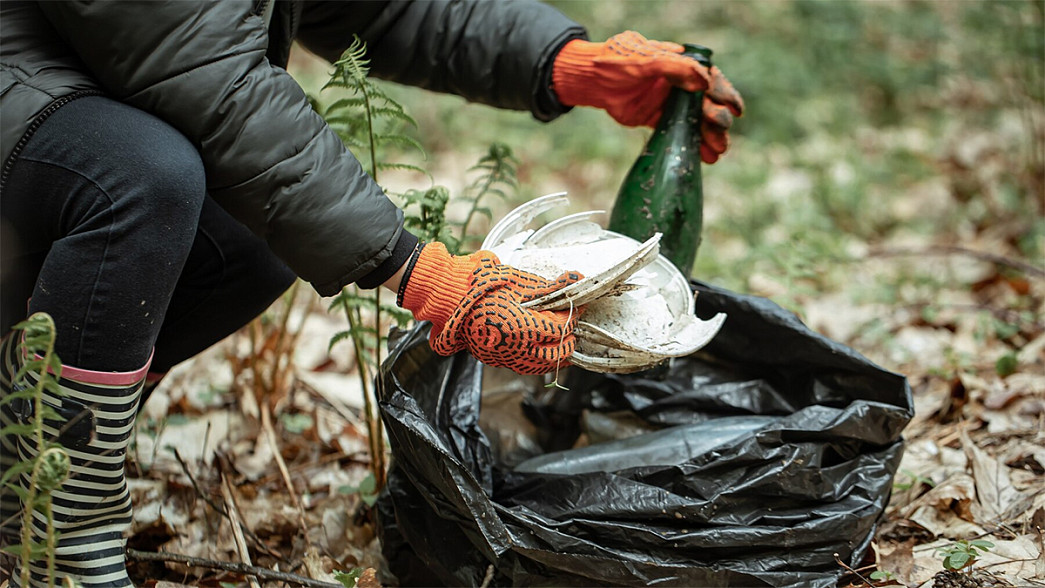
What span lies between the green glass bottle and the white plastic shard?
183mm

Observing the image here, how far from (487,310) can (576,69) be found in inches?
27.4

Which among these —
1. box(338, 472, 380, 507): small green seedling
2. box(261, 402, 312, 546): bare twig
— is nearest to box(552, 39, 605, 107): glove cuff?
box(338, 472, 380, 507): small green seedling

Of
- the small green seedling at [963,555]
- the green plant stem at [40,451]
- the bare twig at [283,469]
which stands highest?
the green plant stem at [40,451]

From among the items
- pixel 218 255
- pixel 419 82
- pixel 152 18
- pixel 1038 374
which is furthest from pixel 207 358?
pixel 1038 374

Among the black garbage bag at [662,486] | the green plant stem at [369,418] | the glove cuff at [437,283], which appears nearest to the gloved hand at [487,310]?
the glove cuff at [437,283]

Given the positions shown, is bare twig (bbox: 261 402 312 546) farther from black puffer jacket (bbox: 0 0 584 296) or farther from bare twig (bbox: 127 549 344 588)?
black puffer jacket (bbox: 0 0 584 296)

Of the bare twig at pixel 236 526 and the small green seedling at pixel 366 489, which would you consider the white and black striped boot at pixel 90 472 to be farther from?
the small green seedling at pixel 366 489

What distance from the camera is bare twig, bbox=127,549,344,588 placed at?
1387 millimetres

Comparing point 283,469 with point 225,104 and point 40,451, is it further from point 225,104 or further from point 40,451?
point 225,104

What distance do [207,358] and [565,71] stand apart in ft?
5.19

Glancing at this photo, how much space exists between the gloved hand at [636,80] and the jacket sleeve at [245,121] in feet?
2.07

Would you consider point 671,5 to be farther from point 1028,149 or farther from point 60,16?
point 60,16

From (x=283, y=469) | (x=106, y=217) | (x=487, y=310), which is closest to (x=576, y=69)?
(x=487, y=310)

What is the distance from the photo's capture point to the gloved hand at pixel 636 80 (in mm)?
1717
